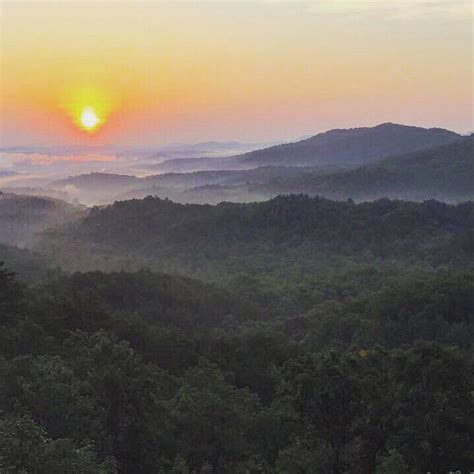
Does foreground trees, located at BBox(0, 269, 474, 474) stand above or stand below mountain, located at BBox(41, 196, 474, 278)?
above

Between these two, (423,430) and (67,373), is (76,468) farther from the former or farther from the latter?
(423,430)

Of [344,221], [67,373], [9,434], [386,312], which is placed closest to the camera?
[9,434]

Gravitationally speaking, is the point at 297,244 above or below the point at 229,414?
below

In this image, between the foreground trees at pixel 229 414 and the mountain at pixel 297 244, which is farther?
the mountain at pixel 297 244

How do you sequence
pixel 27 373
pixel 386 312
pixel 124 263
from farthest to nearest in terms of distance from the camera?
pixel 124 263, pixel 386 312, pixel 27 373

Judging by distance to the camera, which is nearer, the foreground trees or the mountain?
the foreground trees

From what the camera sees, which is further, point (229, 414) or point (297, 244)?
point (297, 244)

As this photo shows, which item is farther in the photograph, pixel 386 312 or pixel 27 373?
pixel 386 312

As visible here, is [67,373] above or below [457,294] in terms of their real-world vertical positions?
above

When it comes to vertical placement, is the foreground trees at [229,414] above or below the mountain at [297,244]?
above

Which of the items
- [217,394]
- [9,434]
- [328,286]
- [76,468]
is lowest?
[328,286]

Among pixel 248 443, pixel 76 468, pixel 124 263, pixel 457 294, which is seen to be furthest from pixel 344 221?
pixel 76 468
